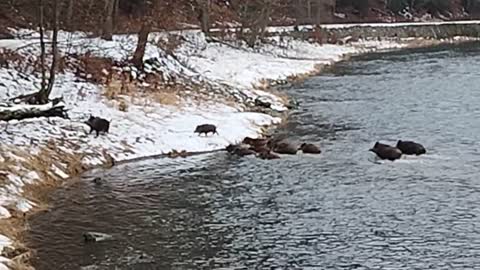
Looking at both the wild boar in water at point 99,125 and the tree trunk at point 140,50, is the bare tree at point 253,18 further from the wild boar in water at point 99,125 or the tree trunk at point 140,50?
the wild boar in water at point 99,125

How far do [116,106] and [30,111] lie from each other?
460 centimetres

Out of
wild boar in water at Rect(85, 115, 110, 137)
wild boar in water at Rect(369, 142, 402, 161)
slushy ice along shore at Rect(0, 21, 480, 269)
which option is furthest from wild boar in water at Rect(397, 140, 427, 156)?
wild boar in water at Rect(85, 115, 110, 137)

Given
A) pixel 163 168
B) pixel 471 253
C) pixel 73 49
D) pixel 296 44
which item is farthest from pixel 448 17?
pixel 471 253

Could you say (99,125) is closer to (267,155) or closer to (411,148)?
(267,155)

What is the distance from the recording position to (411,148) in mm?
24391

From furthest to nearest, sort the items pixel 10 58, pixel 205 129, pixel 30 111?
pixel 10 58, pixel 205 129, pixel 30 111

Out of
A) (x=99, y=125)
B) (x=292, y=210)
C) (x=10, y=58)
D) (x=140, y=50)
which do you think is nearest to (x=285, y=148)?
(x=99, y=125)

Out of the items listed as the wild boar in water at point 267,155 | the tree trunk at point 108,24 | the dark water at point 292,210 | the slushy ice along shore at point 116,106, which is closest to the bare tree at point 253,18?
the slushy ice along shore at point 116,106

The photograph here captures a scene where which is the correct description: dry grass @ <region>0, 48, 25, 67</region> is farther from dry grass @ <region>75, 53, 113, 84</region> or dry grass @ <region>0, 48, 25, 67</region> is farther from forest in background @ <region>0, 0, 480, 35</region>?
forest in background @ <region>0, 0, 480, 35</region>

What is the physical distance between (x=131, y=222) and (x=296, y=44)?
44.1 meters

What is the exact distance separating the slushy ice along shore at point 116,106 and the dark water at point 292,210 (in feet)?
2.63

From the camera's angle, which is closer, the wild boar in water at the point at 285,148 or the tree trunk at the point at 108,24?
the wild boar in water at the point at 285,148

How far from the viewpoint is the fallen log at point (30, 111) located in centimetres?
2297

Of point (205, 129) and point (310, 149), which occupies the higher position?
point (205, 129)
